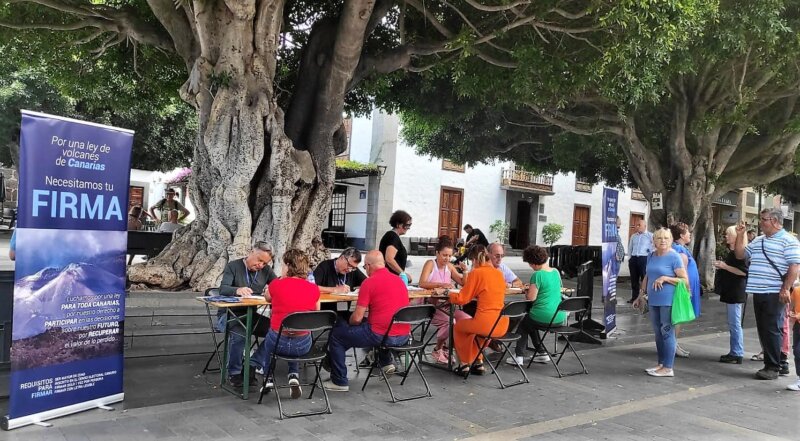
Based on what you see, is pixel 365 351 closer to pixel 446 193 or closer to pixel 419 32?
pixel 419 32

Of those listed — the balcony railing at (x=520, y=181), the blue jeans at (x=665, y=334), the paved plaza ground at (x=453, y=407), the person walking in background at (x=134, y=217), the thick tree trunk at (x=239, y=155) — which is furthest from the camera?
the balcony railing at (x=520, y=181)

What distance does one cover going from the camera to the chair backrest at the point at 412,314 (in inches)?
212

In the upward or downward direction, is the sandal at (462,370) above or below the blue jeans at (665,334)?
below

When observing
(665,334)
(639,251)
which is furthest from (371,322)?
(639,251)

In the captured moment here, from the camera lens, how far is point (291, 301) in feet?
16.3

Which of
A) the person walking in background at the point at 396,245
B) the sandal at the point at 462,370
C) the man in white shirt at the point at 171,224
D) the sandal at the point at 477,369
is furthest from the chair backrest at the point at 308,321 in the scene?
the man in white shirt at the point at 171,224

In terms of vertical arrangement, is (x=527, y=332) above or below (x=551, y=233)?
below

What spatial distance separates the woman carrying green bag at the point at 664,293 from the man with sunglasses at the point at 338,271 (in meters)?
3.27

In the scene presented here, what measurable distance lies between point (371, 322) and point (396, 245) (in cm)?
228

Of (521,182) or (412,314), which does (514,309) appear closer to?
(412,314)

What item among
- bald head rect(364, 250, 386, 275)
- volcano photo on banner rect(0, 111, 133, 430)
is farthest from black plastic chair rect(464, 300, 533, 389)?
volcano photo on banner rect(0, 111, 133, 430)

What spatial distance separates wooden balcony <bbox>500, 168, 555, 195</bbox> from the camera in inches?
1188

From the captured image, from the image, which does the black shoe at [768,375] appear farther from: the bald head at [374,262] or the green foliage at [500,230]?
Answer: the green foliage at [500,230]

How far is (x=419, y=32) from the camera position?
1115cm
